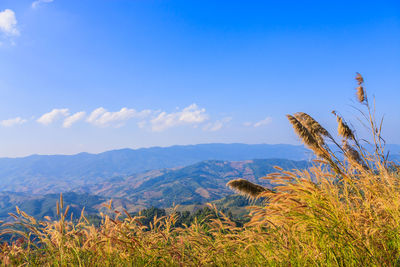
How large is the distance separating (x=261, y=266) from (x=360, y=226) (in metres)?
1.38

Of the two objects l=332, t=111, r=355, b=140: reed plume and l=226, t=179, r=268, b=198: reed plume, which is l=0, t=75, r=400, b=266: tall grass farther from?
l=226, t=179, r=268, b=198: reed plume

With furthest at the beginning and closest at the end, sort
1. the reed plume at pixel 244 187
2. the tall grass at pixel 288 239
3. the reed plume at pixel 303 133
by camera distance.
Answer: the reed plume at pixel 244 187, the reed plume at pixel 303 133, the tall grass at pixel 288 239

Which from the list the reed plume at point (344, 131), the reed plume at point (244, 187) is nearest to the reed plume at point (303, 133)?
the reed plume at point (344, 131)

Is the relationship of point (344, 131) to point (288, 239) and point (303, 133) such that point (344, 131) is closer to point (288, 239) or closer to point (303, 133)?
point (303, 133)

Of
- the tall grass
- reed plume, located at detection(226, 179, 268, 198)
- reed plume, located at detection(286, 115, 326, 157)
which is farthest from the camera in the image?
reed plume, located at detection(226, 179, 268, 198)

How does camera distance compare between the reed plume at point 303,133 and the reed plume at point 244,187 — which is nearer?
the reed plume at point 303,133

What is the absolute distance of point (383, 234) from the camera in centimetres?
314

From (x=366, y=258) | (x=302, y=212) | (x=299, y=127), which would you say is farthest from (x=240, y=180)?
(x=366, y=258)

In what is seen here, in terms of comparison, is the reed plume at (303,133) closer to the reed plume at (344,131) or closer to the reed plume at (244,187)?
the reed plume at (344,131)

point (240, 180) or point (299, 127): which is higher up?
point (299, 127)

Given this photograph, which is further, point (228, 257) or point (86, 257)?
point (228, 257)

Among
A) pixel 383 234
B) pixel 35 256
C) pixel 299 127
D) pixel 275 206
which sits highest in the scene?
pixel 299 127

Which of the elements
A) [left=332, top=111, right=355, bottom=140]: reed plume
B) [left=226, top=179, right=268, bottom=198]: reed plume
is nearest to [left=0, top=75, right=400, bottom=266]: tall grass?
[left=332, top=111, right=355, bottom=140]: reed plume

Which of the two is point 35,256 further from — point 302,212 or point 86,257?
point 302,212
